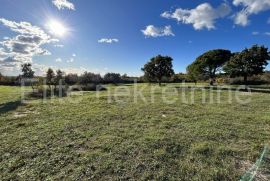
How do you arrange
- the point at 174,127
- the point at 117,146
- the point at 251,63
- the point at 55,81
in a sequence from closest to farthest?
the point at 117,146 < the point at 174,127 < the point at 251,63 < the point at 55,81

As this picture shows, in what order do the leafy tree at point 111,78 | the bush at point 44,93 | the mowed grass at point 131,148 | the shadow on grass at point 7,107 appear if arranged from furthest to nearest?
the leafy tree at point 111,78, the bush at point 44,93, the shadow on grass at point 7,107, the mowed grass at point 131,148

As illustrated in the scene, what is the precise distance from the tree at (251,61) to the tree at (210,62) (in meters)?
2.49

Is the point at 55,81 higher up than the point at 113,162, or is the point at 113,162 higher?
the point at 55,81

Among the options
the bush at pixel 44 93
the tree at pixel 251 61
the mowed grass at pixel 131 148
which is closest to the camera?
the mowed grass at pixel 131 148

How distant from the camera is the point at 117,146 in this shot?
5.42 meters

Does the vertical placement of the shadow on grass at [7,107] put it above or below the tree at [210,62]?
below

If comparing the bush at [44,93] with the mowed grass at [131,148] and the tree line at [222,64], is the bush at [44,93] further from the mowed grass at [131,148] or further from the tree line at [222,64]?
the tree line at [222,64]

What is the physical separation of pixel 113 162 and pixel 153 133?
2.35 meters

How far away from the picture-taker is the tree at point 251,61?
23812 mm

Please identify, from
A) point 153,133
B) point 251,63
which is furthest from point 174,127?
point 251,63

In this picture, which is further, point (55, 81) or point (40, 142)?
point (55, 81)

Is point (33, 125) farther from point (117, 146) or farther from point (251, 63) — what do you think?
point (251, 63)

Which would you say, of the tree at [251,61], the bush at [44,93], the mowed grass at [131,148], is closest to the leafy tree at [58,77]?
the bush at [44,93]

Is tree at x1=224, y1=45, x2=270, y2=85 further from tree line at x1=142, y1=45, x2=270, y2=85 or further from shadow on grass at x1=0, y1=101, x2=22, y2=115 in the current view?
shadow on grass at x1=0, y1=101, x2=22, y2=115
